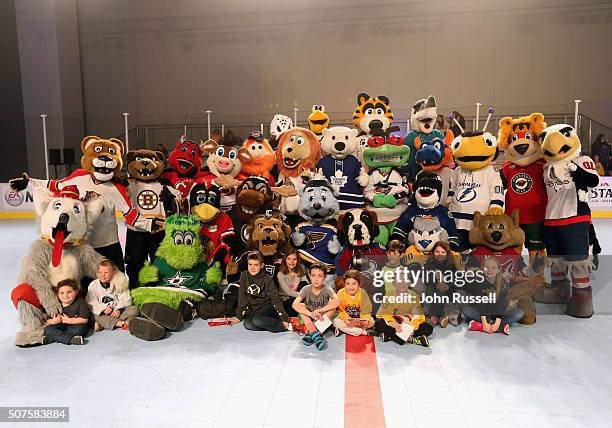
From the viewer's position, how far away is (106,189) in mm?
3975

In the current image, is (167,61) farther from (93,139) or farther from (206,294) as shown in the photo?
(206,294)

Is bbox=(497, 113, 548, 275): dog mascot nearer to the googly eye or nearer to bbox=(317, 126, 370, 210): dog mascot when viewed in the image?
bbox=(317, 126, 370, 210): dog mascot

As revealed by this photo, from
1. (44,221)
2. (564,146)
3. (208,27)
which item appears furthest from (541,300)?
(208,27)

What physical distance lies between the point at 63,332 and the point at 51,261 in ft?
1.72

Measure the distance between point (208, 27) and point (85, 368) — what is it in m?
11.5

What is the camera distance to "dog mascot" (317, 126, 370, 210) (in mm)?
4250

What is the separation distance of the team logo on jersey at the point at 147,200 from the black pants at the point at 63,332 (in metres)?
1.19

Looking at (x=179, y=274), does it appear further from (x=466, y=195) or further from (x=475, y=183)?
(x=475, y=183)

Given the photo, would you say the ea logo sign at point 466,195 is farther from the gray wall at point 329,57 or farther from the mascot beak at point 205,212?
the gray wall at point 329,57

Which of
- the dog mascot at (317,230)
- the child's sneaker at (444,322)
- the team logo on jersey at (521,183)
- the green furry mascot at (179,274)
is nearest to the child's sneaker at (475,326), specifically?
the child's sneaker at (444,322)

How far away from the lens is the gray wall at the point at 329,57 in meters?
11.7

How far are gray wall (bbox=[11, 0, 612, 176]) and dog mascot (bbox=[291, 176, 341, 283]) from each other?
8.77 m

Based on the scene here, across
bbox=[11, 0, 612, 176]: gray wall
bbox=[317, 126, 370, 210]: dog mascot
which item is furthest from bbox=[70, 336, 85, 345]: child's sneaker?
bbox=[11, 0, 612, 176]: gray wall

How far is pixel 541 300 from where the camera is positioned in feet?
13.3
